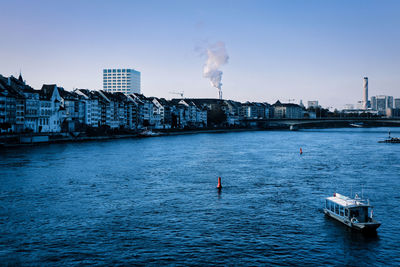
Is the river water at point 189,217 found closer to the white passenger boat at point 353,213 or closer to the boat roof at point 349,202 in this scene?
the white passenger boat at point 353,213

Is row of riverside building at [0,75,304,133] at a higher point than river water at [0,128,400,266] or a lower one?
higher

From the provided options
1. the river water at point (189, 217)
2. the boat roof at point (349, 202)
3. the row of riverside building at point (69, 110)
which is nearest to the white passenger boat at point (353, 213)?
the boat roof at point (349, 202)

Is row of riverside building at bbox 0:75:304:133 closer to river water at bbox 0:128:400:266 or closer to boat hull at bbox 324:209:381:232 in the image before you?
river water at bbox 0:128:400:266

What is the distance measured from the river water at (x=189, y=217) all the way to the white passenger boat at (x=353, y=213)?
2.02 ft

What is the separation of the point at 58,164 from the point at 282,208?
112ft

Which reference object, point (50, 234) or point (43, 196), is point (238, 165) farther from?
point (50, 234)

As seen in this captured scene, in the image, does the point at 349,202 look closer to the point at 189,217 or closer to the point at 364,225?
the point at 364,225

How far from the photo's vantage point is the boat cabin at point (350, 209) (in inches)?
942

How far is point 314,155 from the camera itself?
2630 inches

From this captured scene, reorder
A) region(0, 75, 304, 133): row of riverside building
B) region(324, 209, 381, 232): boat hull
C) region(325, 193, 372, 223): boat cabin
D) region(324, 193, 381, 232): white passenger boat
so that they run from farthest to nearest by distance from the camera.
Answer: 1. region(0, 75, 304, 133): row of riverside building
2. region(325, 193, 372, 223): boat cabin
3. region(324, 193, 381, 232): white passenger boat
4. region(324, 209, 381, 232): boat hull

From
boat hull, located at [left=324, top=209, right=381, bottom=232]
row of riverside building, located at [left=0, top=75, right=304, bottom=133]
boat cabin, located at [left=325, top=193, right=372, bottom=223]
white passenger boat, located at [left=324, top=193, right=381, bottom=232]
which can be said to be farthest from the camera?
row of riverside building, located at [left=0, top=75, right=304, bottom=133]

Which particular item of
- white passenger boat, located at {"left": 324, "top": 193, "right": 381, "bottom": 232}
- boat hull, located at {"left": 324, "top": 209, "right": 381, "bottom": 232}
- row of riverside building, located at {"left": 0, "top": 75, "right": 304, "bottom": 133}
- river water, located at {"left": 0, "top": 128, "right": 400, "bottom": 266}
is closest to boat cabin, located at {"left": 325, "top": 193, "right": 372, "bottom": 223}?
white passenger boat, located at {"left": 324, "top": 193, "right": 381, "bottom": 232}

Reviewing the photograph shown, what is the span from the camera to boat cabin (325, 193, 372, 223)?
23938mm

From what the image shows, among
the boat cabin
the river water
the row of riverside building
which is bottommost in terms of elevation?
the river water
